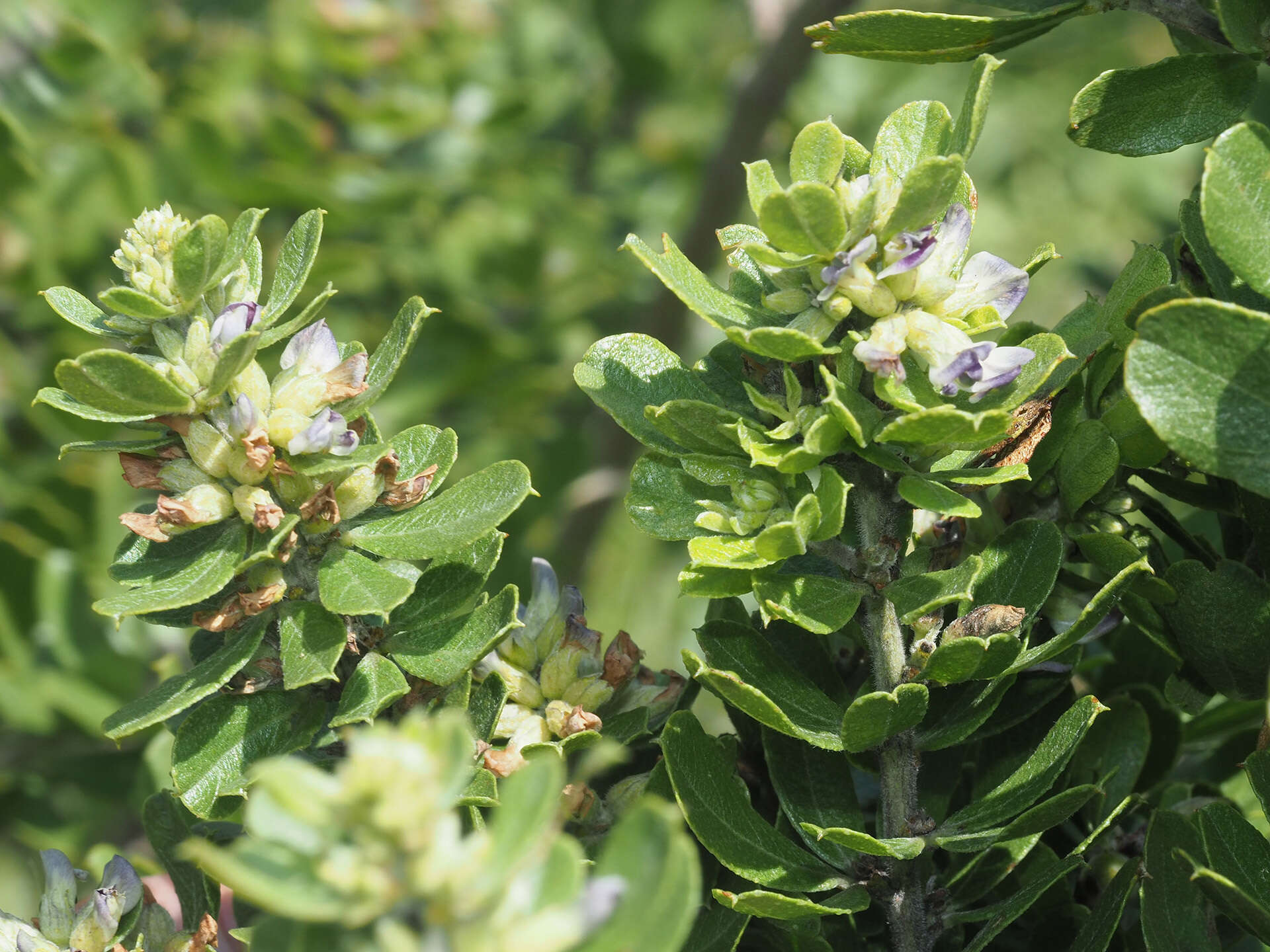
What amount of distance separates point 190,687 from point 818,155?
46cm

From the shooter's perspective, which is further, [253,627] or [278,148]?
[278,148]

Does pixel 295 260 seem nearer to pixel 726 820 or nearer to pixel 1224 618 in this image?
pixel 726 820

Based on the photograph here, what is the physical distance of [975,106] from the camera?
67cm

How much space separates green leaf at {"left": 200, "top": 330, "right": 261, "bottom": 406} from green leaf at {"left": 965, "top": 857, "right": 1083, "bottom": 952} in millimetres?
519

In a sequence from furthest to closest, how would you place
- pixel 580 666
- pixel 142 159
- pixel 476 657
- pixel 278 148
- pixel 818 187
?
pixel 278 148
pixel 142 159
pixel 580 666
pixel 476 657
pixel 818 187

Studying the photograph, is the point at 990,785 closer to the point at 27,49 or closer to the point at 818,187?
the point at 818,187

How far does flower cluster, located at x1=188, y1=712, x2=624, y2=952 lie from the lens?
1.51 ft

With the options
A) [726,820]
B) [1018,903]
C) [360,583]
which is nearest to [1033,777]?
[1018,903]

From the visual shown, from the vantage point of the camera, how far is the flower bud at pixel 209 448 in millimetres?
749

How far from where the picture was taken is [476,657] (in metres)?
0.75

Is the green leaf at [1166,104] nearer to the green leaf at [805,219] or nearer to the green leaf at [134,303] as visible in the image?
the green leaf at [805,219]

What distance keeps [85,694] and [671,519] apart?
1.13m

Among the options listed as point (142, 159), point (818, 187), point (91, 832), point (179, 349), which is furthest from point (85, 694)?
point (818, 187)

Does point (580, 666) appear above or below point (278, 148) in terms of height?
above
